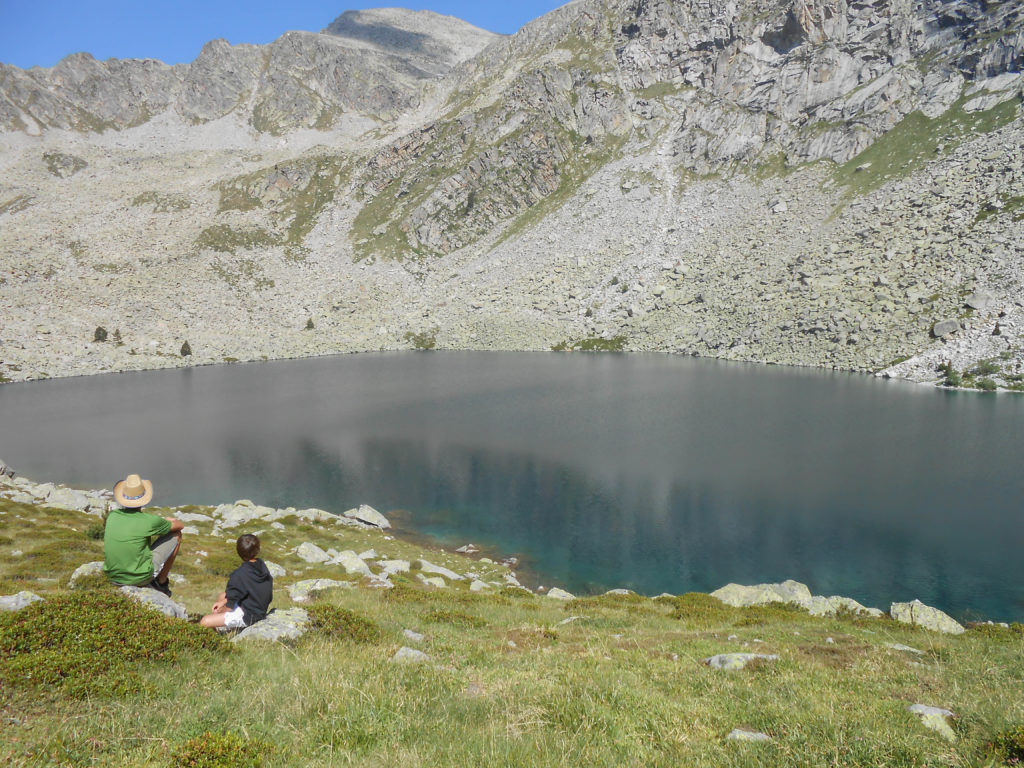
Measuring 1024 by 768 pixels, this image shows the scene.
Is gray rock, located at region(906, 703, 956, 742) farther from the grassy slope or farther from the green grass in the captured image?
the green grass

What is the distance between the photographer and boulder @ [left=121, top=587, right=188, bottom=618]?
9.46 metres

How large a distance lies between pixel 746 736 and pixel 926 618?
1909 centimetres

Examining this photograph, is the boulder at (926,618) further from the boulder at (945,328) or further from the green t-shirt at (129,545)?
the boulder at (945,328)

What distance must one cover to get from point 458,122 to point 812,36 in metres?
117

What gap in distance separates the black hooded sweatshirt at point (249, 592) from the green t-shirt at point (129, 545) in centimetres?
180

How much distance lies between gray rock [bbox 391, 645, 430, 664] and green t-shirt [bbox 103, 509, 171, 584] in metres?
5.52

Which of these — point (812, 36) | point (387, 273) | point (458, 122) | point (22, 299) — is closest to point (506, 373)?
point (387, 273)

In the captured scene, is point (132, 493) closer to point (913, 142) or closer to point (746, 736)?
point (746, 736)

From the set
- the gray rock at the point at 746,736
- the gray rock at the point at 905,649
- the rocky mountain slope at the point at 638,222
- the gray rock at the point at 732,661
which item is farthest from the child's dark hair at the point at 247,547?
the rocky mountain slope at the point at 638,222

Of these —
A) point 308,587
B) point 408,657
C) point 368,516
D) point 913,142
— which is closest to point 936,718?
point 408,657

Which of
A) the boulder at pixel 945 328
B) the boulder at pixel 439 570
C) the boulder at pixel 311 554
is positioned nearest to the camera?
the boulder at pixel 311 554

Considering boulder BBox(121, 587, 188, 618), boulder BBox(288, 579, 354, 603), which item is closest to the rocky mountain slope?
boulder BBox(288, 579, 354, 603)

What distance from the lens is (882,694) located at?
867cm

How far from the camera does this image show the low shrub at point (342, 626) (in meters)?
11.0
